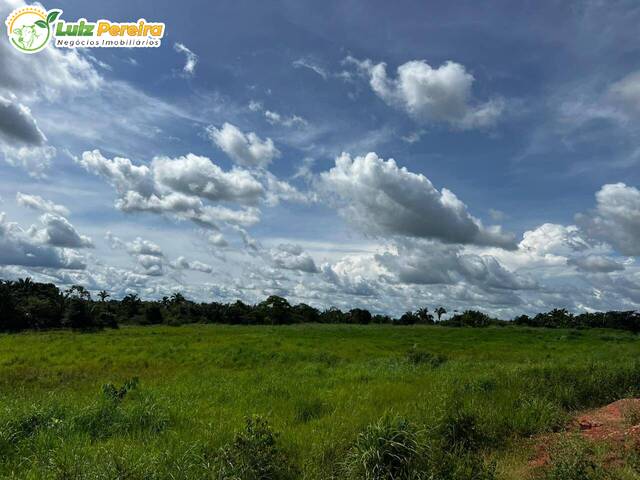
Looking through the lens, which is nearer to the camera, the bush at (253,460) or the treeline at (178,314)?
the bush at (253,460)

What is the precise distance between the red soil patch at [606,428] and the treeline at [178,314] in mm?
66575

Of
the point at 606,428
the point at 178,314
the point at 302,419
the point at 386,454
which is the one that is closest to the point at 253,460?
the point at 386,454

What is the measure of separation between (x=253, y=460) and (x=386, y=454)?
83.6 inches

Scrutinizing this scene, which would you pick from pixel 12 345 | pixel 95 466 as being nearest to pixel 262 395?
pixel 95 466

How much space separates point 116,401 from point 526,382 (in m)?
11.3

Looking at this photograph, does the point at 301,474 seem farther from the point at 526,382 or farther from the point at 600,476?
the point at 526,382

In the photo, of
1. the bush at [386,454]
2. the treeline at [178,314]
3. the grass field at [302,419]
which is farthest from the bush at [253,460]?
the treeline at [178,314]

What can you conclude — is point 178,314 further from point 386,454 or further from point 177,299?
point 386,454

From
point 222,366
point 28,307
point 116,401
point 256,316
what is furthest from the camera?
point 256,316

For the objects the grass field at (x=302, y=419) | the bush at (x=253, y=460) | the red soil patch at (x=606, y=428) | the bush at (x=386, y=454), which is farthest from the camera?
the red soil patch at (x=606, y=428)

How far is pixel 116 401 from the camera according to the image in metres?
11.0

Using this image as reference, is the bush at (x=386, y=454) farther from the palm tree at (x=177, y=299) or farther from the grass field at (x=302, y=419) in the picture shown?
the palm tree at (x=177, y=299)

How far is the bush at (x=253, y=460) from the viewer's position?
7.08 metres

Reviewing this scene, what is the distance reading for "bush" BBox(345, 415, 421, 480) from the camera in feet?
23.8
